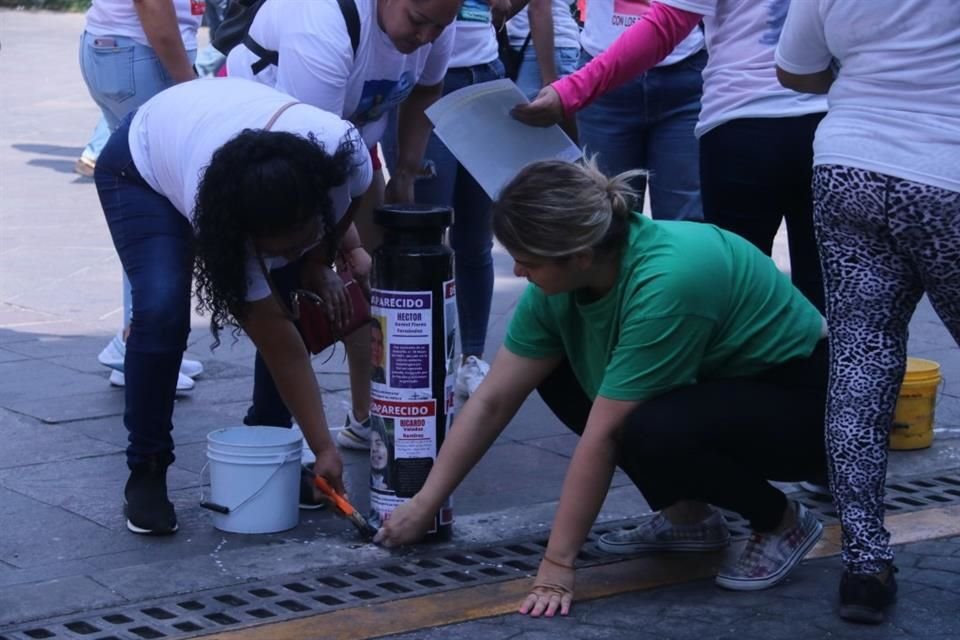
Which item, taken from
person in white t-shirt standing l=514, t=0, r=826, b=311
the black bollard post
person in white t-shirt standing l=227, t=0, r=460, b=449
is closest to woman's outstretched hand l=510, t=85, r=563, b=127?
person in white t-shirt standing l=514, t=0, r=826, b=311

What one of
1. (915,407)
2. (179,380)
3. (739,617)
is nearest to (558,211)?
(739,617)

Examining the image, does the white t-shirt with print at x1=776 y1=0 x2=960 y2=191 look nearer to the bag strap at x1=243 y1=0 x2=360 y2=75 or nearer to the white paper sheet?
the white paper sheet

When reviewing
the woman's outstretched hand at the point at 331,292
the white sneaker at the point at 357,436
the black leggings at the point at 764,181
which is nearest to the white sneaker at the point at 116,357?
the white sneaker at the point at 357,436

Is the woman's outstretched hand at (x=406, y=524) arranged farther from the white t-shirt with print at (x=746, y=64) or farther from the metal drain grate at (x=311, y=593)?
the white t-shirt with print at (x=746, y=64)

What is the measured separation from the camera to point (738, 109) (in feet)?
13.1

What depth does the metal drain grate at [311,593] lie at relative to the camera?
129 inches

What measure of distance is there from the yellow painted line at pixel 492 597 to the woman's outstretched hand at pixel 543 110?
119 cm

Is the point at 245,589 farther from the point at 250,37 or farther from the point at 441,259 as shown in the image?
the point at 250,37

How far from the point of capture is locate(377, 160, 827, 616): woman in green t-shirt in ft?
10.6

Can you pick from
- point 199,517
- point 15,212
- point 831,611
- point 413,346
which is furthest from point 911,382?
point 15,212

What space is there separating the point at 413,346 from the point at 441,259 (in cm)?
22

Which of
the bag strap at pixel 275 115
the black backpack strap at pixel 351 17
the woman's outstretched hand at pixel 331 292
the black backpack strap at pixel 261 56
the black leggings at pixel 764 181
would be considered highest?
the black backpack strap at pixel 351 17

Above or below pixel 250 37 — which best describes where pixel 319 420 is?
below

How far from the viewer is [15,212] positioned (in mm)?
8555
